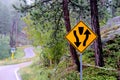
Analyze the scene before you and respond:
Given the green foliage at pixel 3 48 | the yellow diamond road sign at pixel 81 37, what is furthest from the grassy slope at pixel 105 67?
the green foliage at pixel 3 48

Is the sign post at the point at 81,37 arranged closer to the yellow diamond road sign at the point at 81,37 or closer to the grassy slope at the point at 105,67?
the yellow diamond road sign at the point at 81,37

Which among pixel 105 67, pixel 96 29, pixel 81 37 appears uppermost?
pixel 96 29

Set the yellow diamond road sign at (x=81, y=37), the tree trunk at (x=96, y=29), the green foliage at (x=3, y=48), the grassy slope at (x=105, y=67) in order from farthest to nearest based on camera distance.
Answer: the green foliage at (x=3, y=48) < the tree trunk at (x=96, y=29) < the grassy slope at (x=105, y=67) < the yellow diamond road sign at (x=81, y=37)

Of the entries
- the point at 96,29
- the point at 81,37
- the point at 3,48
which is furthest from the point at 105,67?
the point at 3,48

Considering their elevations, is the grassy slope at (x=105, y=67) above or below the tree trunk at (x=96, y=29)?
below

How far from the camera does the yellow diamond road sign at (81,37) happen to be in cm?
903

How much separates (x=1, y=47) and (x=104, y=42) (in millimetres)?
50358

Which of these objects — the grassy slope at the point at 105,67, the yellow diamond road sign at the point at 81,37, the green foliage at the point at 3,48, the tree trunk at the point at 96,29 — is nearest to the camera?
the yellow diamond road sign at the point at 81,37

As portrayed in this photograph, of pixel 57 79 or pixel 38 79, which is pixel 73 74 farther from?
pixel 38 79

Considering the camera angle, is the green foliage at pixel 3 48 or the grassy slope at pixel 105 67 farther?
the green foliage at pixel 3 48

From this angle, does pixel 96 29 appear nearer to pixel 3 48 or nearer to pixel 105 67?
pixel 105 67

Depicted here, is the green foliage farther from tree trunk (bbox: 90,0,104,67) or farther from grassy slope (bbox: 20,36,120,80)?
tree trunk (bbox: 90,0,104,67)

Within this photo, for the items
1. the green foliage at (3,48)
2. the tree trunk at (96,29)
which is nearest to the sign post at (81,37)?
the tree trunk at (96,29)

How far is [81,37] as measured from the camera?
9039 millimetres
